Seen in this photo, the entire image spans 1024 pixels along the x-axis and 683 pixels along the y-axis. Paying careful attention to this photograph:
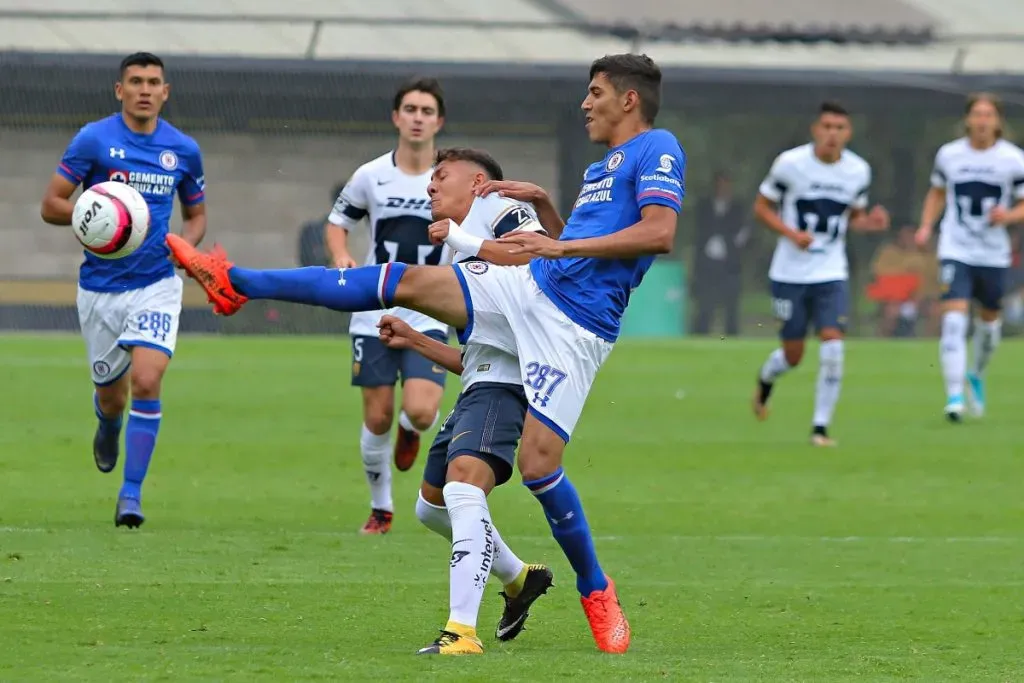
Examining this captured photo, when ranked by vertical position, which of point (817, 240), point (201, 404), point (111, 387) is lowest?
point (201, 404)

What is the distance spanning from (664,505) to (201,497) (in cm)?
267

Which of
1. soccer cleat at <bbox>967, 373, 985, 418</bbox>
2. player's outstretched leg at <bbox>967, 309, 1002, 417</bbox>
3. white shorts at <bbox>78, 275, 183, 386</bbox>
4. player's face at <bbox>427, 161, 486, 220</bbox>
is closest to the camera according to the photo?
player's face at <bbox>427, 161, 486, 220</bbox>

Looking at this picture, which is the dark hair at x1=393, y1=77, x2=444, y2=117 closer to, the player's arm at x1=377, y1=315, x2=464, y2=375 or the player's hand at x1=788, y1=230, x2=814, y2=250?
the player's arm at x1=377, y1=315, x2=464, y2=375

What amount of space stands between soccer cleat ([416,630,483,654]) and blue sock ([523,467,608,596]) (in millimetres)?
557

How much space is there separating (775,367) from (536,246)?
865 centimetres

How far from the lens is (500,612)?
728 centimetres

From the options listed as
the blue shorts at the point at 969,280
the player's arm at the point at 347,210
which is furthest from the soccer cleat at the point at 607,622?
the blue shorts at the point at 969,280

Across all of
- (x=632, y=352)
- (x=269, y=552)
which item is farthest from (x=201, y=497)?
(x=632, y=352)

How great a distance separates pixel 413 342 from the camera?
265 inches

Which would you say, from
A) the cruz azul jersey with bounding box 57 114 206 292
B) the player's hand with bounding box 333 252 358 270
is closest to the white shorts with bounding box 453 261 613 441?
the player's hand with bounding box 333 252 358 270

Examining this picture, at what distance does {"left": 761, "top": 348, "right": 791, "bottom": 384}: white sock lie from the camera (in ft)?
47.4

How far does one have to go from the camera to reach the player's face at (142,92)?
959 centimetres

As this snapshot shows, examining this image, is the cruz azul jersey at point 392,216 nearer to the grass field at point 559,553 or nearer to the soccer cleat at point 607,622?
the grass field at point 559,553

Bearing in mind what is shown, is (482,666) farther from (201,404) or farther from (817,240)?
(201,404)
